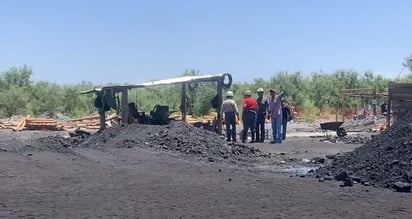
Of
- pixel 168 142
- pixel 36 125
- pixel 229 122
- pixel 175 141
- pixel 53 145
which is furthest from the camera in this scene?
pixel 36 125

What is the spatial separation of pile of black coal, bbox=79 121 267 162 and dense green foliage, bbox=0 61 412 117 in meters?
23.7

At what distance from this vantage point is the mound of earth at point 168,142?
76.2ft

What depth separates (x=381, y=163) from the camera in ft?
54.0

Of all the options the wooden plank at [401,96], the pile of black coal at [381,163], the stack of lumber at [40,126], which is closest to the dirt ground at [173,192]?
the pile of black coal at [381,163]

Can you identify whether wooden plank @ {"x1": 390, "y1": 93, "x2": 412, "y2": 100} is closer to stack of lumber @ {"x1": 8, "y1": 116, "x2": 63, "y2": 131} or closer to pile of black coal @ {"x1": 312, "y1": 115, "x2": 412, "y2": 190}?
pile of black coal @ {"x1": 312, "y1": 115, "x2": 412, "y2": 190}

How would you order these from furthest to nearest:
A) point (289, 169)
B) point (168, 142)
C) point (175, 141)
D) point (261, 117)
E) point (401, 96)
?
point (401, 96) < point (261, 117) < point (168, 142) < point (175, 141) < point (289, 169)

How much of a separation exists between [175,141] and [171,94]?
123 feet

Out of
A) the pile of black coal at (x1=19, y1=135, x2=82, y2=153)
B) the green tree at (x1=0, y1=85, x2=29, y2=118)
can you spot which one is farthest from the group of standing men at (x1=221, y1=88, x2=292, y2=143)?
the green tree at (x1=0, y1=85, x2=29, y2=118)

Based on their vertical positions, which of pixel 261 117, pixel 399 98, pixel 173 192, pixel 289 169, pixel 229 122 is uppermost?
pixel 399 98

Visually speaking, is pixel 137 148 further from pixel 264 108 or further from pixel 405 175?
pixel 405 175

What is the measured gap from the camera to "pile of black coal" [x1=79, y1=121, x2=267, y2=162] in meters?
23.2

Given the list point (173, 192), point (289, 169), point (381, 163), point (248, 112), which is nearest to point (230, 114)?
point (248, 112)

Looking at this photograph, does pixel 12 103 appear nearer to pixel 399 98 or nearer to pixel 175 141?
pixel 399 98

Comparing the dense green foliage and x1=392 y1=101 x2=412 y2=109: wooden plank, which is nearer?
x1=392 y1=101 x2=412 y2=109: wooden plank
